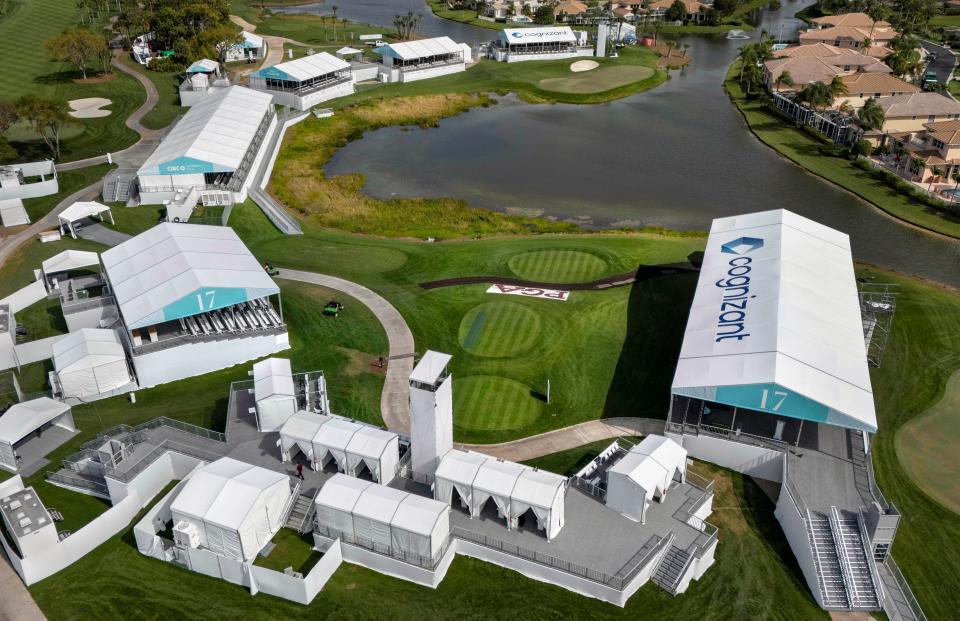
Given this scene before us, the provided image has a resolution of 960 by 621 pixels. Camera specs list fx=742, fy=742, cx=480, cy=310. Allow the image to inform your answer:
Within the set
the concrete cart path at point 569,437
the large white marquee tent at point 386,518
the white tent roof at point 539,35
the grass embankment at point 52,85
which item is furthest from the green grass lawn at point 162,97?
the large white marquee tent at point 386,518

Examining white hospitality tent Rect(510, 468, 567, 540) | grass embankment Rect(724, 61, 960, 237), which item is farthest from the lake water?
white hospitality tent Rect(510, 468, 567, 540)

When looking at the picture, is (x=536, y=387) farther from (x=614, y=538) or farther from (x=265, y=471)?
(x=265, y=471)

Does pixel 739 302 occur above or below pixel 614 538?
above

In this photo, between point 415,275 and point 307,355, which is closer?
point 307,355

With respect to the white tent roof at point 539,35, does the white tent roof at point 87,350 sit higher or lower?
lower

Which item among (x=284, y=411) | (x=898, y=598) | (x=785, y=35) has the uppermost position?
(x=785, y=35)

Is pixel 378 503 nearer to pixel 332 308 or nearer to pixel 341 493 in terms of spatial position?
pixel 341 493

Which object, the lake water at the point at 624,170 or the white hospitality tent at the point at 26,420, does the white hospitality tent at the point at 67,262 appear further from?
the lake water at the point at 624,170

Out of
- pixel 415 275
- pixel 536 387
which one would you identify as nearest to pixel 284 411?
pixel 536 387
